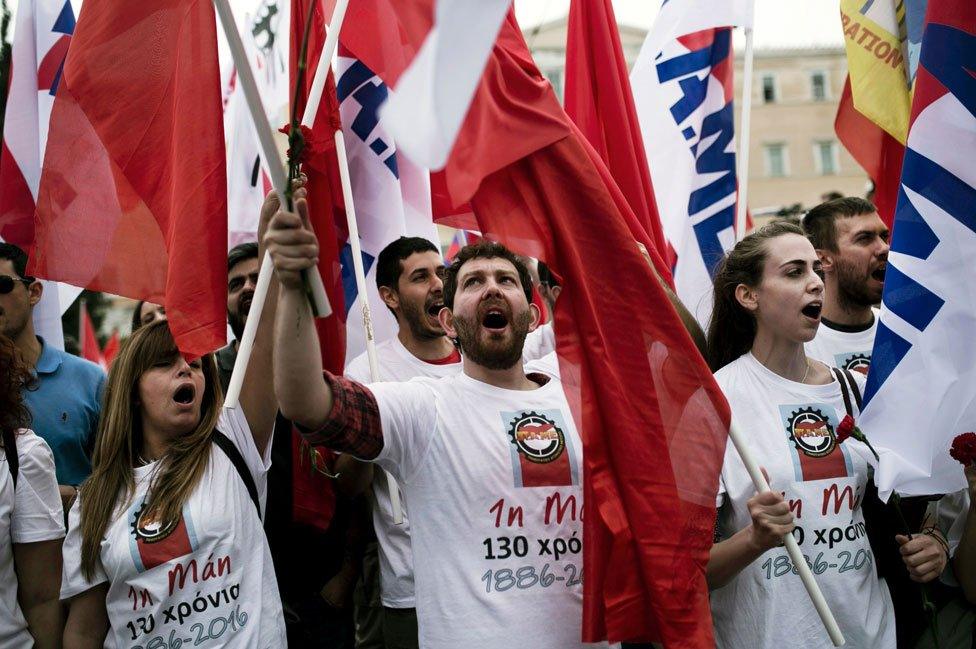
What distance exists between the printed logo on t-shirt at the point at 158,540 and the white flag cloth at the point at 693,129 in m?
2.80

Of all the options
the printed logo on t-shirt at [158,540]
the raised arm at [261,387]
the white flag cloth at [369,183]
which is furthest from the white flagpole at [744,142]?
the printed logo on t-shirt at [158,540]

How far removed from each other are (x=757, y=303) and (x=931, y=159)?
73 cm

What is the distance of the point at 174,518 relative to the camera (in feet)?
11.0

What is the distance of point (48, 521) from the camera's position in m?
3.53

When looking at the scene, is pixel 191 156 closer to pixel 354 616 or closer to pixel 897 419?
pixel 354 616

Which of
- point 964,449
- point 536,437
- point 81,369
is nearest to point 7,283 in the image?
point 81,369

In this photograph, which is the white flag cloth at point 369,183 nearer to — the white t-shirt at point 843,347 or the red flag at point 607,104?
the red flag at point 607,104

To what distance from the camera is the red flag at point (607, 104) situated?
426 cm

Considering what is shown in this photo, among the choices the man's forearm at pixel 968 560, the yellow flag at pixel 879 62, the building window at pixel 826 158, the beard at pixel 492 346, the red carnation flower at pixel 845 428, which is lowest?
the man's forearm at pixel 968 560

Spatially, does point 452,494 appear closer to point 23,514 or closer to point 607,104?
point 23,514

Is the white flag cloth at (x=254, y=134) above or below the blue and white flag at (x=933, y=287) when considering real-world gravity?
above

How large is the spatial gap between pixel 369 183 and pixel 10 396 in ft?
6.04

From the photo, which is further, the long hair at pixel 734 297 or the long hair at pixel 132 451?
the long hair at pixel 734 297

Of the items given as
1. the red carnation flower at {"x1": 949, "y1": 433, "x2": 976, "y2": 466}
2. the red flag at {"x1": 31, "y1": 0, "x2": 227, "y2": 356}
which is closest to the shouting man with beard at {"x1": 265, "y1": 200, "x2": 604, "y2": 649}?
the red flag at {"x1": 31, "y1": 0, "x2": 227, "y2": 356}
